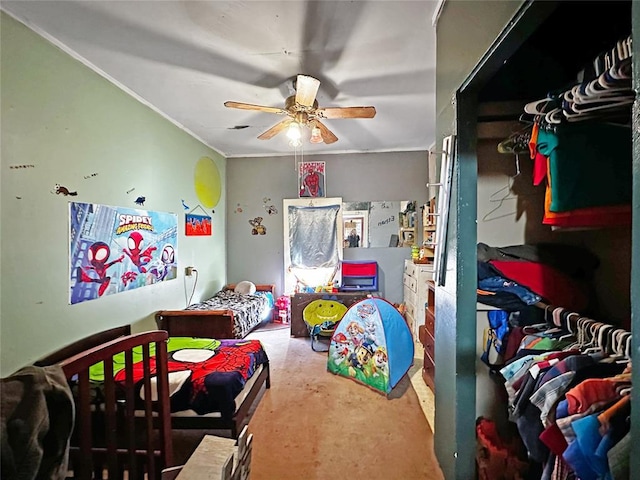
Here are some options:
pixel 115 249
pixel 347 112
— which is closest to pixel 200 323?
pixel 115 249

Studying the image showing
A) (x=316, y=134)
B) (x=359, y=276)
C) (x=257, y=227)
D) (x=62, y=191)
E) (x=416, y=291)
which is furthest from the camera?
(x=257, y=227)

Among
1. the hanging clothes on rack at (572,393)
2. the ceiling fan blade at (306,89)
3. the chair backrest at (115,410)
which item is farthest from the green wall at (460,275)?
the chair backrest at (115,410)

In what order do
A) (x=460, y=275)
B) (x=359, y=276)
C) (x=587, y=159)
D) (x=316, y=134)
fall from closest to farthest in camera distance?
(x=587, y=159) < (x=460, y=275) < (x=316, y=134) < (x=359, y=276)

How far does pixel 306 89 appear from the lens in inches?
86.7

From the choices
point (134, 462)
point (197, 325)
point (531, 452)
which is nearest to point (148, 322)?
point (197, 325)

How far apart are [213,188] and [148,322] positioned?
2146 millimetres

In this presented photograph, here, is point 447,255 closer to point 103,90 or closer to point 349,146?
point 103,90

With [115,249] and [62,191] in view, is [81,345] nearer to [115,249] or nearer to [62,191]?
[115,249]

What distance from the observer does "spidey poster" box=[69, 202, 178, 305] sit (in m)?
2.21

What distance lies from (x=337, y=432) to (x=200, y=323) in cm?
184

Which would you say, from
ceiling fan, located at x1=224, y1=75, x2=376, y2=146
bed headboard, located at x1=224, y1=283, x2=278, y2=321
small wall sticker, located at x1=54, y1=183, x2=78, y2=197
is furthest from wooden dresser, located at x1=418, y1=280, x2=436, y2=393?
small wall sticker, located at x1=54, y1=183, x2=78, y2=197

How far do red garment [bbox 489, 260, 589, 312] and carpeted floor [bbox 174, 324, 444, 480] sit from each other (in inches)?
44.8

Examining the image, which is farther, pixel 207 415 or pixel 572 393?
pixel 207 415

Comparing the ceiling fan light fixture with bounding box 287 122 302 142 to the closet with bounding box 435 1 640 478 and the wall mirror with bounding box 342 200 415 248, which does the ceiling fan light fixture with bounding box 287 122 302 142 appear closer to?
the closet with bounding box 435 1 640 478
